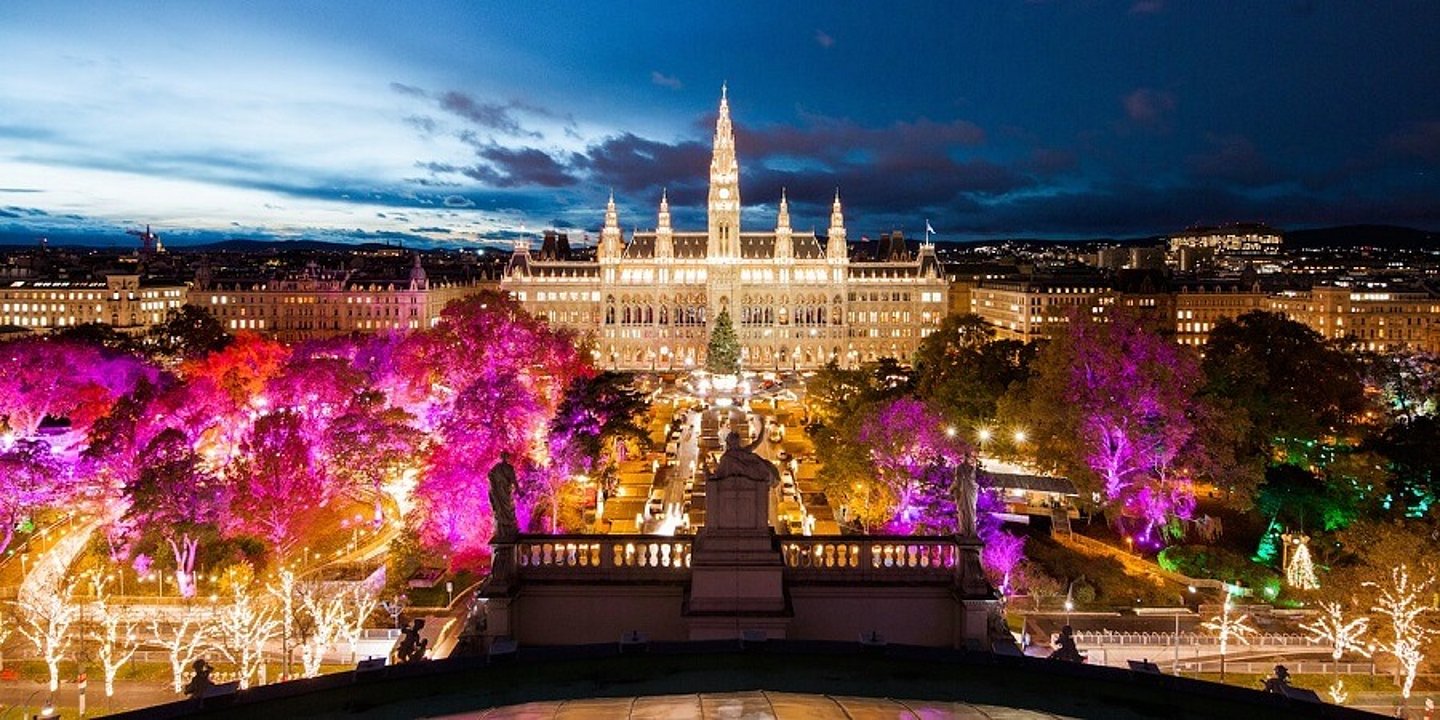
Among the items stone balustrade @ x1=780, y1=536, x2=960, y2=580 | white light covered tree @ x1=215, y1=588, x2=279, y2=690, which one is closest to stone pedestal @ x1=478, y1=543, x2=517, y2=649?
stone balustrade @ x1=780, y1=536, x2=960, y2=580

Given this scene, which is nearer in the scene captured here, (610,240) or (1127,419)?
(1127,419)

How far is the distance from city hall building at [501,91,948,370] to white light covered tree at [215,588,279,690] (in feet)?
361

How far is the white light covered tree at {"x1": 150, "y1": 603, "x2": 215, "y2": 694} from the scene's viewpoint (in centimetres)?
3036

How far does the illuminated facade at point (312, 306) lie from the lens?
146 m

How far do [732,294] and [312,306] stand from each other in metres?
61.1

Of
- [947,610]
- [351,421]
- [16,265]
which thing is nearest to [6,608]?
[351,421]

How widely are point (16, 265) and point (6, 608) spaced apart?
652 ft

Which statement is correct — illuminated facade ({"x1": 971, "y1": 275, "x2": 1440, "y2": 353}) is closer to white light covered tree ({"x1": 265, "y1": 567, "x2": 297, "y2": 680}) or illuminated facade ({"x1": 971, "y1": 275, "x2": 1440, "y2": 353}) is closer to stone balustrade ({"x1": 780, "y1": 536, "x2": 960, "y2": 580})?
white light covered tree ({"x1": 265, "y1": 567, "x2": 297, "y2": 680})

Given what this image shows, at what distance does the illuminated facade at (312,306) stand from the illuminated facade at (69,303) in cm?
751

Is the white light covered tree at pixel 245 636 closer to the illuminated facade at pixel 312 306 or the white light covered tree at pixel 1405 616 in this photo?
the white light covered tree at pixel 1405 616

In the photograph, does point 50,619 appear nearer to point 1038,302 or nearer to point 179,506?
point 179,506

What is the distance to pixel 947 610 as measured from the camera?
61.8ft

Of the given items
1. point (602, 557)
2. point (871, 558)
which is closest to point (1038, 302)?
point (871, 558)

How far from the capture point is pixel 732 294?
144 metres
